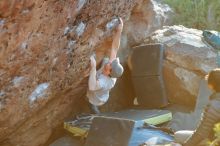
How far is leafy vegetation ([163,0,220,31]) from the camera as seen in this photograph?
10.7 m

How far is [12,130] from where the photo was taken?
18.0 ft

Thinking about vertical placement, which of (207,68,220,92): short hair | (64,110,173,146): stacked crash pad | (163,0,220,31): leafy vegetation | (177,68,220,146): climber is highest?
(163,0,220,31): leafy vegetation

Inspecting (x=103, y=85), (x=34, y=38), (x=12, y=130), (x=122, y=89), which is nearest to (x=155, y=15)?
(x=122, y=89)

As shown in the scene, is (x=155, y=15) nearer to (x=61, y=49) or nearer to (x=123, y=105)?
(x=123, y=105)

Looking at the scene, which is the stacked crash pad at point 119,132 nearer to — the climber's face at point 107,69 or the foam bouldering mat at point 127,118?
the foam bouldering mat at point 127,118

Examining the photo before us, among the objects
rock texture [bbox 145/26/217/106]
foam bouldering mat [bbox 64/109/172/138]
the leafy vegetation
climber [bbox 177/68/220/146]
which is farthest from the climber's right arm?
the leafy vegetation

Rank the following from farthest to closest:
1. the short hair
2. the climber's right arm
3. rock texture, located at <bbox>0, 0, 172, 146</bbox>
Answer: the climber's right arm < the short hair < rock texture, located at <bbox>0, 0, 172, 146</bbox>

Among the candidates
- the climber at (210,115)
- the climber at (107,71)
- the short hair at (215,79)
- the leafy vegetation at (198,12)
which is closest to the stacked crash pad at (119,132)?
the climber at (107,71)

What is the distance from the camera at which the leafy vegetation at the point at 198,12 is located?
10680 millimetres

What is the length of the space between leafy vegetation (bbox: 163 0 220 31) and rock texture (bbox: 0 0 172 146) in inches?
202

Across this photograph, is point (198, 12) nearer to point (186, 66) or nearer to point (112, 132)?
point (186, 66)

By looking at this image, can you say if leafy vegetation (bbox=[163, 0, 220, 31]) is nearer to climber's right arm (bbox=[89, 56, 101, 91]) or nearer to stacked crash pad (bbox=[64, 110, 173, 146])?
stacked crash pad (bbox=[64, 110, 173, 146])

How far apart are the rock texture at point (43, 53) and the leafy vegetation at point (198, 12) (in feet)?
16.8

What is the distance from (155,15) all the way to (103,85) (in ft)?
10.7
